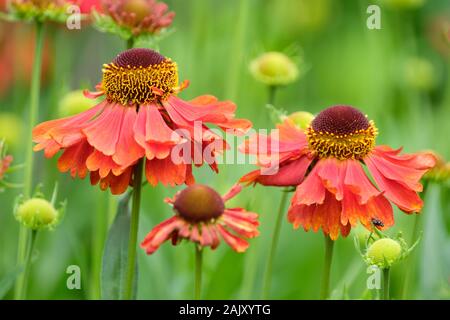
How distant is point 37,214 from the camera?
1.09 meters

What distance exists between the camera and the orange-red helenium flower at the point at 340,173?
3.20 feet

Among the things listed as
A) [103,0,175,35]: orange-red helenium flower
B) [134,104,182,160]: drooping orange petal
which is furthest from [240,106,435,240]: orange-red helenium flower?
[103,0,175,35]: orange-red helenium flower

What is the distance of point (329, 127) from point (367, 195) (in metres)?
0.11

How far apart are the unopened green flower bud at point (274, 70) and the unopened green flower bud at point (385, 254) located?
522 millimetres

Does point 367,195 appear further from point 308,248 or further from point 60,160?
point 308,248

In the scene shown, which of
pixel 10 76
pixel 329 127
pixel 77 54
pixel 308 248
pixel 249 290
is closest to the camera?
pixel 329 127

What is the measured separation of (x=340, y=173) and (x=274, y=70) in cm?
48

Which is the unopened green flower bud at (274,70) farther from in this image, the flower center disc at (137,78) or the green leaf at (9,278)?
the green leaf at (9,278)

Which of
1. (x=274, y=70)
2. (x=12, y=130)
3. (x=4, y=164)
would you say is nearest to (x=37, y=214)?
(x=4, y=164)

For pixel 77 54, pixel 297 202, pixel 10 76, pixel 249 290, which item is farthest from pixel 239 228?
pixel 77 54

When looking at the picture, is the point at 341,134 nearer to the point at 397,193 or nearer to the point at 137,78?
the point at 397,193

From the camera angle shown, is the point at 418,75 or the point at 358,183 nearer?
the point at 358,183

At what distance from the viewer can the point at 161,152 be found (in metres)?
0.93

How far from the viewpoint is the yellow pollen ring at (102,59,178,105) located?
1.01 meters
